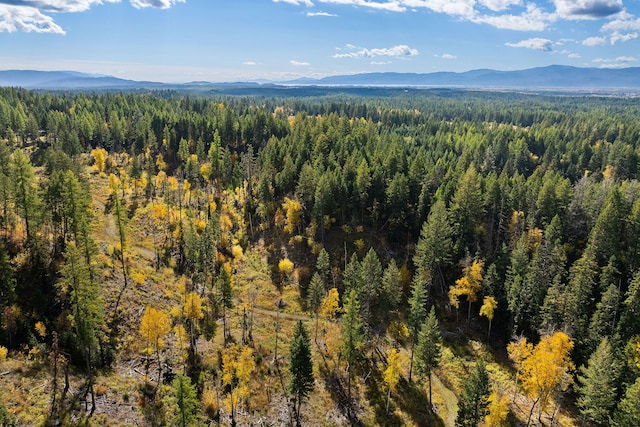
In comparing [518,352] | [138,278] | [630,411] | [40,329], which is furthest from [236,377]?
[630,411]

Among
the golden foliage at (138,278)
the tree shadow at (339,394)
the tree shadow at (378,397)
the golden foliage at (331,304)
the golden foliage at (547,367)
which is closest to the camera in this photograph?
the golden foliage at (547,367)

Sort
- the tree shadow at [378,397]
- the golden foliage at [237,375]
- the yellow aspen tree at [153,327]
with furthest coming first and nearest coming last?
the tree shadow at [378,397] < the yellow aspen tree at [153,327] < the golden foliage at [237,375]

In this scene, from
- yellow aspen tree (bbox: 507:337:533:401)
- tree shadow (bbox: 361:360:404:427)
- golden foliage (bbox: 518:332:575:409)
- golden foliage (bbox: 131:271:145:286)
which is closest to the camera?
golden foliage (bbox: 518:332:575:409)

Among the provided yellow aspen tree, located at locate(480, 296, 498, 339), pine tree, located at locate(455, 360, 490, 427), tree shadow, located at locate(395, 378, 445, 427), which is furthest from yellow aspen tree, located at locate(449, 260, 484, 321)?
pine tree, located at locate(455, 360, 490, 427)

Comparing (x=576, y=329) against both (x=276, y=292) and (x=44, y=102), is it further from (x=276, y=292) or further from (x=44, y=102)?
(x=44, y=102)

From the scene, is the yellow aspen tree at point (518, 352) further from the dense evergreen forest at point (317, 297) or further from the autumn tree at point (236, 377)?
the autumn tree at point (236, 377)

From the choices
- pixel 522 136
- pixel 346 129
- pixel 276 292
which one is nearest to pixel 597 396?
pixel 276 292

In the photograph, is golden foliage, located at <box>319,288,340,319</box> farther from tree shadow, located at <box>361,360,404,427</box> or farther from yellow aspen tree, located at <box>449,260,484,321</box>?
yellow aspen tree, located at <box>449,260,484,321</box>

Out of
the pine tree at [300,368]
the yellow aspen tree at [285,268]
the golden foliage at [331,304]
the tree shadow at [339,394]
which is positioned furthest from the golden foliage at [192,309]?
the yellow aspen tree at [285,268]
